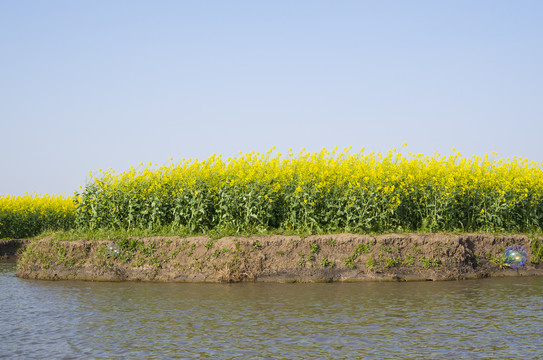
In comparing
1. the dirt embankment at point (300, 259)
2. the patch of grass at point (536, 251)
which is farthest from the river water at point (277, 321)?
Answer: the patch of grass at point (536, 251)

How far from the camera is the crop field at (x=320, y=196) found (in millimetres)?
14578

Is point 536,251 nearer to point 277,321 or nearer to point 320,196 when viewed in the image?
point 320,196

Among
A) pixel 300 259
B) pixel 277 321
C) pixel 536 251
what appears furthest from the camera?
pixel 536 251

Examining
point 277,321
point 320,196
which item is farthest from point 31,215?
point 277,321

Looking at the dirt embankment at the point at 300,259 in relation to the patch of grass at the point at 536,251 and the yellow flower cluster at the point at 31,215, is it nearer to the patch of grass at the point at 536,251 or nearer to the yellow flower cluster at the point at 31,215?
the patch of grass at the point at 536,251

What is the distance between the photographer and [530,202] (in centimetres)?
1712

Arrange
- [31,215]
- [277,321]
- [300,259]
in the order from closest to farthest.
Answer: [277,321] < [300,259] < [31,215]

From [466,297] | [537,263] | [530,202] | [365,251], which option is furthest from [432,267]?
[530,202]

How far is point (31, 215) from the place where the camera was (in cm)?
2455

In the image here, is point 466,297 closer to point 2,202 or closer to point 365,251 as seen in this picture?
point 365,251

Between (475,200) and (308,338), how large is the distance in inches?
416

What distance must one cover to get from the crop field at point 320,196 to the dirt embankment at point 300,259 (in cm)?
97

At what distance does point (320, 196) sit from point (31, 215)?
1570 centimetres

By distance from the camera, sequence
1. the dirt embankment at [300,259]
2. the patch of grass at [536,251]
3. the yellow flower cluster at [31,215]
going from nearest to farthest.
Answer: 1. the dirt embankment at [300,259]
2. the patch of grass at [536,251]
3. the yellow flower cluster at [31,215]
